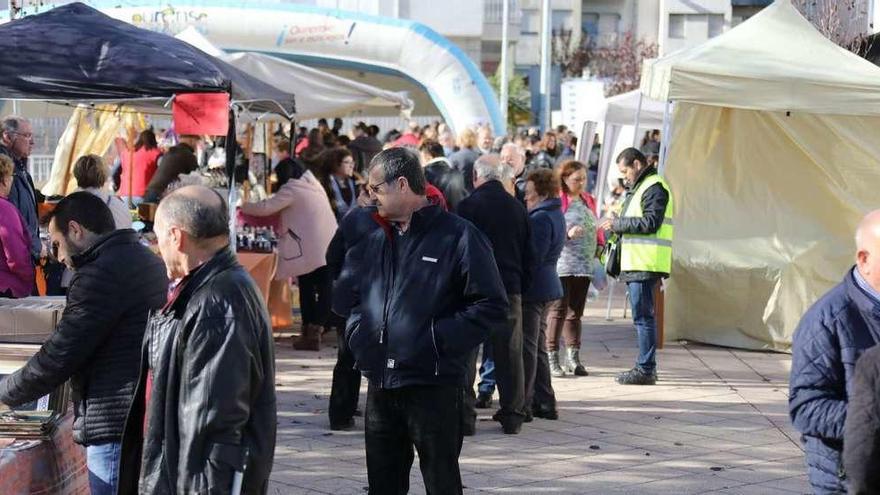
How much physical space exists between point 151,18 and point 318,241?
1407cm

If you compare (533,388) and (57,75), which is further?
(533,388)

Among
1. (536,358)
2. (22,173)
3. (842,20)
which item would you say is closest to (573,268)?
(536,358)

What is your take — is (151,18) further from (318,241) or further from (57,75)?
(57,75)

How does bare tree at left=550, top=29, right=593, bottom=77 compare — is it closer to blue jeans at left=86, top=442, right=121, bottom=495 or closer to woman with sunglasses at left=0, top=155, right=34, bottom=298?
woman with sunglasses at left=0, top=155, right=34, bottom=298

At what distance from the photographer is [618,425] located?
31.0 feet

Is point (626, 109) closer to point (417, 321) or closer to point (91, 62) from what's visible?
point (91, 62)

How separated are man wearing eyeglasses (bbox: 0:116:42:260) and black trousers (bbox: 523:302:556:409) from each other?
322 centimetres

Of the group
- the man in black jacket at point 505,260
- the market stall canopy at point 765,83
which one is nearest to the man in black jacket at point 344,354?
the man in black jacket at point 505,260

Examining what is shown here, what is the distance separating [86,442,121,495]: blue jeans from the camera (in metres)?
5.08

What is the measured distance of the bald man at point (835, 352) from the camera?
418cm

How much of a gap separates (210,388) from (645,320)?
692cm

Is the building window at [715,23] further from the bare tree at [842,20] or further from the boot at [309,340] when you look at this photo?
the boot at [309,340]

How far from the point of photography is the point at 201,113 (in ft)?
30.3

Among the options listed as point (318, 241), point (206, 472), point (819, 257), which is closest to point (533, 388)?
point (318, 241)
